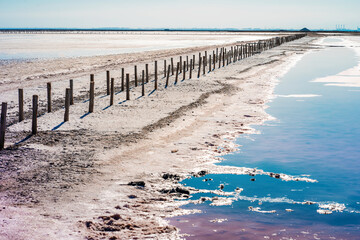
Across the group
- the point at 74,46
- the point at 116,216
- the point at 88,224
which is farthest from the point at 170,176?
the point at 74,46

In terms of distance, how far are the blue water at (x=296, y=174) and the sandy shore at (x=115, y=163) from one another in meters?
0.44

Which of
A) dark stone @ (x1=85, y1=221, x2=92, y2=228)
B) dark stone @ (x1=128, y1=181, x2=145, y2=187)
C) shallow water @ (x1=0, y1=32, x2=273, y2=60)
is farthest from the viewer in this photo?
shallow water @ (x1=0, y1=32, x2=273, y2=60)

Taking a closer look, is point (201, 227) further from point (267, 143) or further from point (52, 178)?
point (267, 143)

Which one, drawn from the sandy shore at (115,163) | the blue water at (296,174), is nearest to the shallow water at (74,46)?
the sandy shore at (115,163)

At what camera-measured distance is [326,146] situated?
11867 millimetres

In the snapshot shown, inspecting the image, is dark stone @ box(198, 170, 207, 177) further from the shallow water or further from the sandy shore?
the shallow water

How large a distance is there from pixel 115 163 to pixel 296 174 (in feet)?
12.6

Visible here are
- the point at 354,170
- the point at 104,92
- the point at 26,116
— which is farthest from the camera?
the point at 104,92

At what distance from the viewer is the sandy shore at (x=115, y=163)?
6.67 m

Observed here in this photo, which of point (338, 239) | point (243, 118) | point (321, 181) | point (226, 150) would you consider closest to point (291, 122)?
point (243, 118)

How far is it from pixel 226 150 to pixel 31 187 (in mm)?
4858

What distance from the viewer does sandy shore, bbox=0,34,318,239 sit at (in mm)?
6672

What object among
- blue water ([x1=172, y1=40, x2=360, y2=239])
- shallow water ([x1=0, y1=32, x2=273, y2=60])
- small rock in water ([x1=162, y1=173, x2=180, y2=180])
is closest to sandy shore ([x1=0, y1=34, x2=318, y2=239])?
small rock in water ([x1=162, y1=173, x2=180, y2=180])

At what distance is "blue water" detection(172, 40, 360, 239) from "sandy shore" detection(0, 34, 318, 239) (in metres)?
0.44
